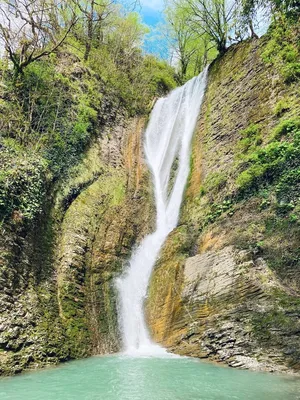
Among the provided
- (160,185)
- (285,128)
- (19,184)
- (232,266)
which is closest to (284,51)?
(285,128)

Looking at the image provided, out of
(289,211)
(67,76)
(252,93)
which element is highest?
(67,76)

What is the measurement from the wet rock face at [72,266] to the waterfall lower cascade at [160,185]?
0.45 m

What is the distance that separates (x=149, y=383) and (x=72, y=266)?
18.1 feet

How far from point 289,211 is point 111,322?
651 cm

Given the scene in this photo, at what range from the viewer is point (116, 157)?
17875 mm

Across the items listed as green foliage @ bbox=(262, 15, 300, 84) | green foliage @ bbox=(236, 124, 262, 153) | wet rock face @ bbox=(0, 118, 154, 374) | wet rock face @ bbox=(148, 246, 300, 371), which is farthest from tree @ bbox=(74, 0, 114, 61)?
Result: wet rock face @ bbox=(148, 246, 300, 371)

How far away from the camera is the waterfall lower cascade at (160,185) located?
11.1m

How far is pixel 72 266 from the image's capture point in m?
11.5

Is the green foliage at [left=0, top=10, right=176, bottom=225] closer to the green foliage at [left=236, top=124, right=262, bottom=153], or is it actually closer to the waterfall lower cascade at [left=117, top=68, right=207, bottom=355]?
the waterfall lower cascade at [left=117, top=68, right=207, bottom=355]

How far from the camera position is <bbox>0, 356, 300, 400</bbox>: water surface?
6039mm

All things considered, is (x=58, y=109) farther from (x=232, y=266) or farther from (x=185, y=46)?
(x=185, y=46)

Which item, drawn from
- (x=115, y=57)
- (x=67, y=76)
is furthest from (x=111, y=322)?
(x=115, y=57)

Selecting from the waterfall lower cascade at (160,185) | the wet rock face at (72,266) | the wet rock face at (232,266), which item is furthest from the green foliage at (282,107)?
the wet rock face at (72,266)

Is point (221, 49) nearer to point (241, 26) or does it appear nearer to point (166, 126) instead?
point (166, 126)
